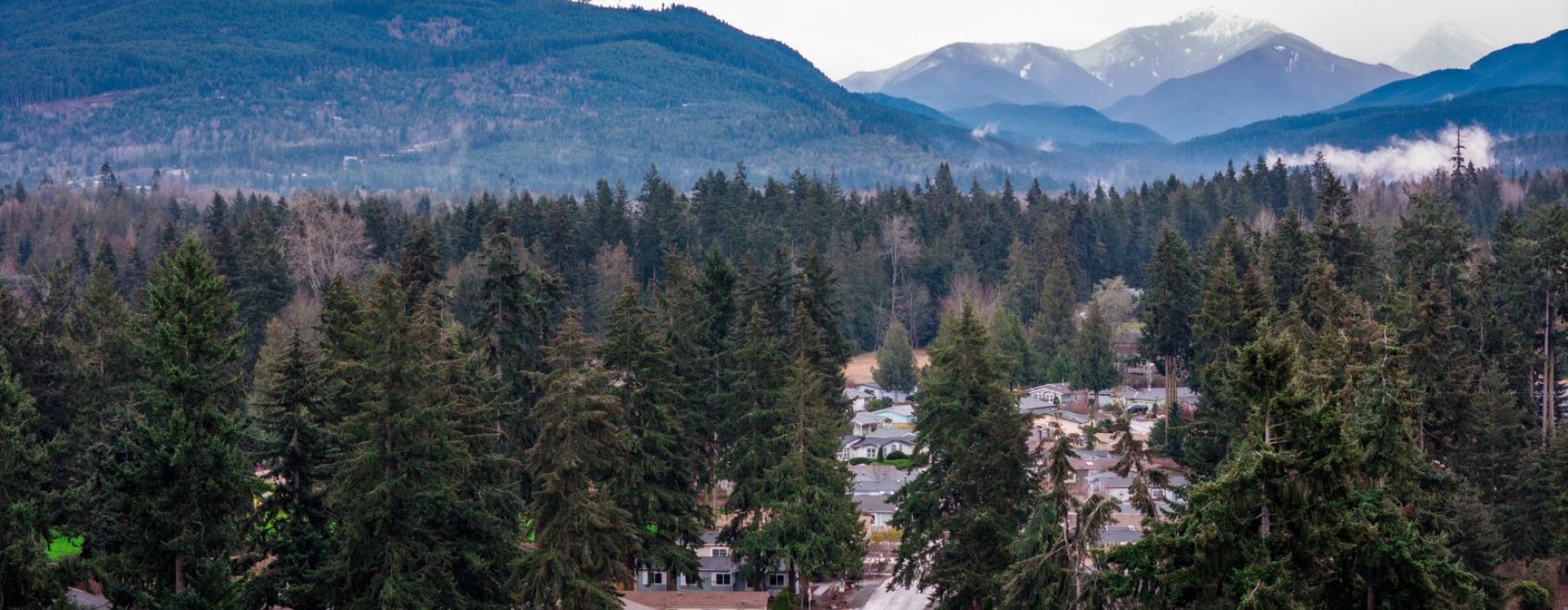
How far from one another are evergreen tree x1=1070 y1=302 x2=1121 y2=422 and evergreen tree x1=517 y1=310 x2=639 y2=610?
46906 mm

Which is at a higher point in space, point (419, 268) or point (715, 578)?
point (419, 268)

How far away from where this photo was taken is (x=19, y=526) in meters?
26.6

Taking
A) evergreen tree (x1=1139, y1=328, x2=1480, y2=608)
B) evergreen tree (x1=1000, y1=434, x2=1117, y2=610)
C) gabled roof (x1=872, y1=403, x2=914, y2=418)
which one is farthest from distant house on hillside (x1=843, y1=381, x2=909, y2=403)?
evergreen tree (x1=1139, y1=328, x2=1480, y2=608)

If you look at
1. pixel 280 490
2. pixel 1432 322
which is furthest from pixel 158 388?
pixel 1432 322

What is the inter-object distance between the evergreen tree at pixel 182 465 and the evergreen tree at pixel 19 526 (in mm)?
1288

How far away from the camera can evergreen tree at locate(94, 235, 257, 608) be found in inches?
1094

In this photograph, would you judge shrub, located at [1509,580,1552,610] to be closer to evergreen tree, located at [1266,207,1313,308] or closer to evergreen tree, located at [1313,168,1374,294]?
evergreen tree, located at [1266,207,1313,308]

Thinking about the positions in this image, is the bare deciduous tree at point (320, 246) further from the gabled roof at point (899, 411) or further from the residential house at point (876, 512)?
the residential house at point (876, 512)

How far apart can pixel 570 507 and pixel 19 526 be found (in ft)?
33.9

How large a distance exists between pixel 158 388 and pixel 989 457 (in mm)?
17093

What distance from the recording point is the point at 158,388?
27.9 metres

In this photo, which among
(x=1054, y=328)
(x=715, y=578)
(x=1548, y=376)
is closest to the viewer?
(x=715, y=578)

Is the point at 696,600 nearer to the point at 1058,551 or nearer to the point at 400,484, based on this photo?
the point at 400,484

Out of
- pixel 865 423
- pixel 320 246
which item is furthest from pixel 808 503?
pixel 320 246
